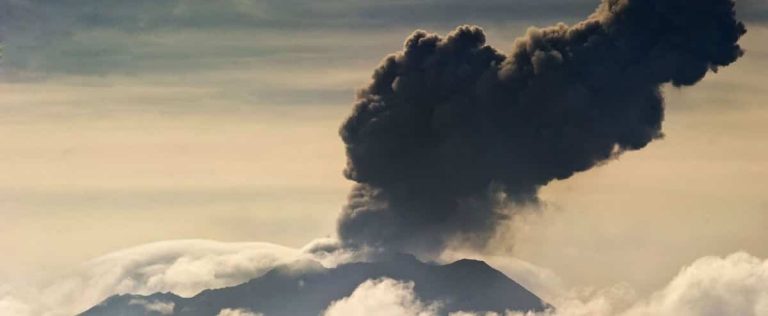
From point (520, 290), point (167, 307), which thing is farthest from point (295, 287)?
point (520, 290)

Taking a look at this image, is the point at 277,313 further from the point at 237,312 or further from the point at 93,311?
the point at 93,311

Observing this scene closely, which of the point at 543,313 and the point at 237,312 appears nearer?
the point at 543,313

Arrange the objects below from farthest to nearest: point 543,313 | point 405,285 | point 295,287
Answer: point 295,287 → point 405,285 → point 543,313

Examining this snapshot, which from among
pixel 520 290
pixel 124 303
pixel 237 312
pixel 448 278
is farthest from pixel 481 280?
pixel 124 303

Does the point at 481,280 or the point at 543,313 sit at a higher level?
the point at 481,280

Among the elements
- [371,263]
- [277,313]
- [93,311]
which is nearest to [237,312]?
[277,313]

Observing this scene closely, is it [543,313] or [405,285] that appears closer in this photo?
[543,313]

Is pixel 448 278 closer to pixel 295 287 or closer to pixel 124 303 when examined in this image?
pixel 295 287

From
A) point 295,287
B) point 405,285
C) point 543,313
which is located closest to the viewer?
point 543,313

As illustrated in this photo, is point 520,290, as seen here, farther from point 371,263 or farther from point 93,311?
point 93,311
